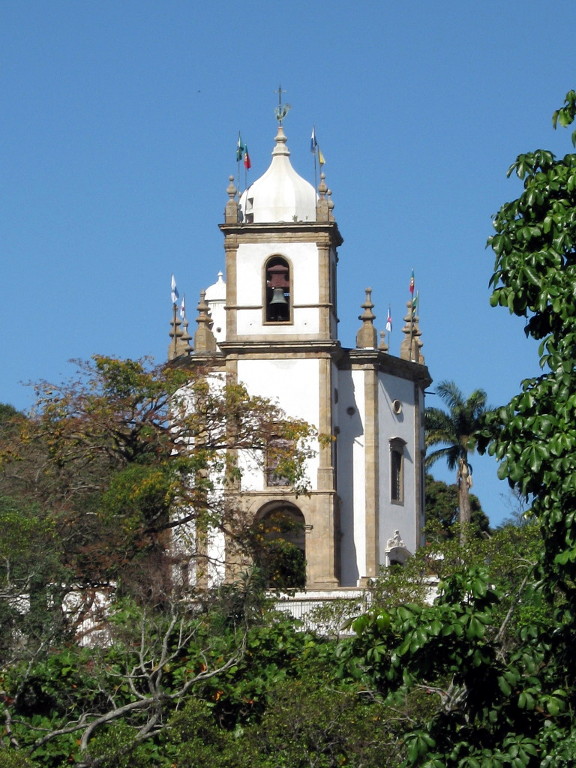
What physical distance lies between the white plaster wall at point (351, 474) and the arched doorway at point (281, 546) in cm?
135

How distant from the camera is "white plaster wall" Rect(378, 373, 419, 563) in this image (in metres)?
46.2

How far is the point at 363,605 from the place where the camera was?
106ft

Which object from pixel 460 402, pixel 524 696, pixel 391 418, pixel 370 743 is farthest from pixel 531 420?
pixel 460 402

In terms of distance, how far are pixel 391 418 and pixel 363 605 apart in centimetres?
1514

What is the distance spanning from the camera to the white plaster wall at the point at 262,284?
148ft

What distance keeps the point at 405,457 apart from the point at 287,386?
4.70 meters

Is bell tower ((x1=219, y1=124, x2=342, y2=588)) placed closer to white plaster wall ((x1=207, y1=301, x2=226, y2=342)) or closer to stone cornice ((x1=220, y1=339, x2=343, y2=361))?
stone cornice ((x1=220, y1=339, x2=343, y2=361))

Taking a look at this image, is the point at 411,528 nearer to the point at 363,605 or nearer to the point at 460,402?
the point at 460,402

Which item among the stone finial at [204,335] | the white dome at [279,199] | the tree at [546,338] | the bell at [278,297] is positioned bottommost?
the tree at [546,338]

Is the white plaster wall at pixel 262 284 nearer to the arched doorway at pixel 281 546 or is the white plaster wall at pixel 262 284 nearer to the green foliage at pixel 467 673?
the arched doorway at pixel 281 546

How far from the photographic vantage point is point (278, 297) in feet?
148

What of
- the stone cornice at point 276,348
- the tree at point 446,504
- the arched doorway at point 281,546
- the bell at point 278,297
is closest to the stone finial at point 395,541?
the arched doorway at point 281,546

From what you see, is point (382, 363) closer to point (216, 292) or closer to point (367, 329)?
point (367, 329)

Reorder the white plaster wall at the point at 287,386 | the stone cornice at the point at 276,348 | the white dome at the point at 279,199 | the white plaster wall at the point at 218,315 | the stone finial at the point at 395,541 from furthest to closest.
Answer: the white plaster wall at the point at 218,315 → the white dome at the point at 279,199 → the stone finial at the point at 395,541 → the stone cornice at the point at 276,348 → the white plaster wall at the point at 287,386
